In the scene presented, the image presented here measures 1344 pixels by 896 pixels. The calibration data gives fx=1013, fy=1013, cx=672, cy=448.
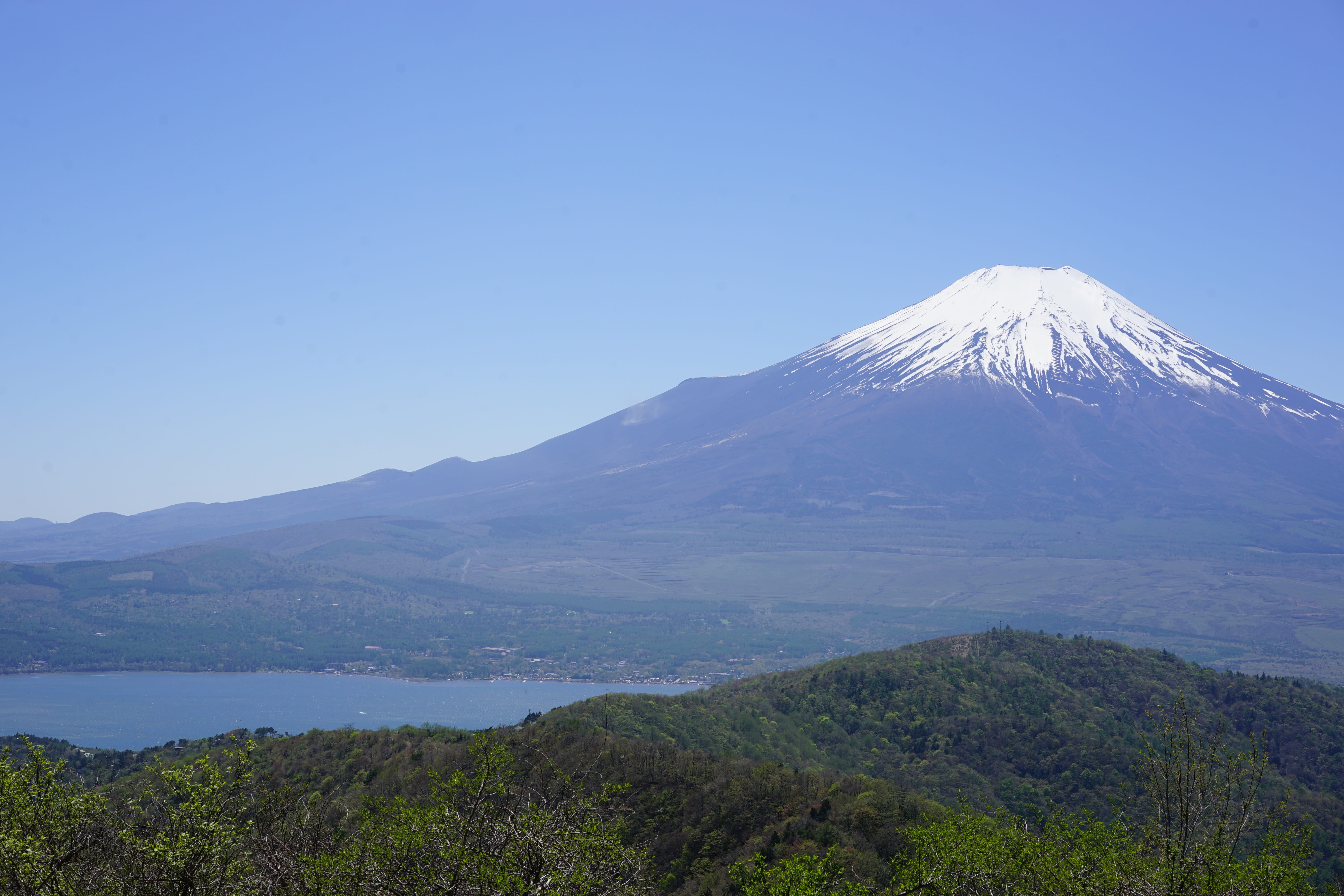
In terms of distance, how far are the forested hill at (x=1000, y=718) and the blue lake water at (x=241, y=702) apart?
79.4 ft

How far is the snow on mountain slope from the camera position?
17350 centimetres

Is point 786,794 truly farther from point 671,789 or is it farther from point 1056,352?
point 1056,352

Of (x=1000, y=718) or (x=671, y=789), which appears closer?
(x=671, y=789)

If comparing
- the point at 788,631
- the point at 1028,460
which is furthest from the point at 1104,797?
the point at 1028,460

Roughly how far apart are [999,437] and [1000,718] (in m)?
138

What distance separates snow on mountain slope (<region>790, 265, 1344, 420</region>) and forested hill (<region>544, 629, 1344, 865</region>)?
5405 inches

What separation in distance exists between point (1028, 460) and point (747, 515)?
1856 inches

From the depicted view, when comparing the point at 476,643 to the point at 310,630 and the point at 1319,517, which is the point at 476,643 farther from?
the point at 1319,517

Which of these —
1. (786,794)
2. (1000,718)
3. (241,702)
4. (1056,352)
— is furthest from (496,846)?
(1056,352)

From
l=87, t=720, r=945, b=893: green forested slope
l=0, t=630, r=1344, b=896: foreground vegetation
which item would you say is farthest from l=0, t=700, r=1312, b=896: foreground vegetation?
l=87, t=720, r=945, b=893: green forested slope

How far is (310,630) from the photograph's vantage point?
112 metres

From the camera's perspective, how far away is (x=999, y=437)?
547 ft

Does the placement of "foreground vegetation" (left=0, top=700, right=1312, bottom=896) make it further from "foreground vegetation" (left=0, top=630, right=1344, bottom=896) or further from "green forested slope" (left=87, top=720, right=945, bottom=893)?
"green forested slope" (left=87, top=720, right=945, bottom=893)

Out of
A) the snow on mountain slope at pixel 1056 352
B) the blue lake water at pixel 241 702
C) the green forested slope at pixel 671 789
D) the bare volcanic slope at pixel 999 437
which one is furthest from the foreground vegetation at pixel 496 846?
the snow on mountain slope at pixel 1056 352
